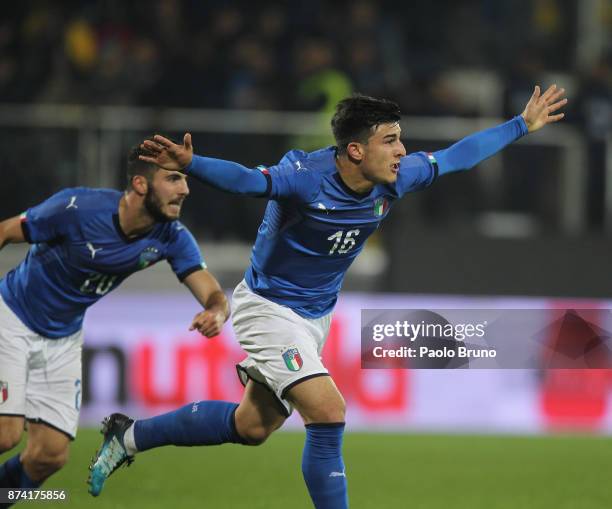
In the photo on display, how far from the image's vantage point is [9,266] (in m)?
11.3

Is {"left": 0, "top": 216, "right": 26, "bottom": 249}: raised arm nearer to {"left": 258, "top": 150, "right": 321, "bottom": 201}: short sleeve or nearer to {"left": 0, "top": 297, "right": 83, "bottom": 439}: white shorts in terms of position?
{"left": 0, "top": 297, "right": 83, "bottom": 439}: white shorts

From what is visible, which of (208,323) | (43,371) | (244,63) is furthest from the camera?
(244,63)

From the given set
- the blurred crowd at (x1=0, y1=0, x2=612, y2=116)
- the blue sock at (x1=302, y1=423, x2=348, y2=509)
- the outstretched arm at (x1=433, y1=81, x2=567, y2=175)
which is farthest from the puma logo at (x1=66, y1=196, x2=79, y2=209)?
the blurred crowd at (x1=0, y1=0, x2=612, y2=116)

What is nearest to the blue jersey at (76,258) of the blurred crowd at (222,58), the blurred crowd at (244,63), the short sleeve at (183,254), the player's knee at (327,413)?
the short sleeve at (183,254)

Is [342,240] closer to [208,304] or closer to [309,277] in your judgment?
[309,277]

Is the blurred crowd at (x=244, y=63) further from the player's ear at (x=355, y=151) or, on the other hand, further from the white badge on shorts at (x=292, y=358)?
the white badge on shorts at (x=292, y=358)

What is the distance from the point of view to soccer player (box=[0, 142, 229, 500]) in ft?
20.0

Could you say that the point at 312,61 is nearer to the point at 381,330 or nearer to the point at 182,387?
the point at 182,387

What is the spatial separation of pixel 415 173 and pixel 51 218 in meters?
1.91

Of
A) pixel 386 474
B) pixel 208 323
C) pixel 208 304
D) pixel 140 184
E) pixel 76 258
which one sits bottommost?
pixel 386 474

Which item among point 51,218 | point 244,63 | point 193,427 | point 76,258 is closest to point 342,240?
point 193,427

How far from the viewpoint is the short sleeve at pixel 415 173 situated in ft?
20.0

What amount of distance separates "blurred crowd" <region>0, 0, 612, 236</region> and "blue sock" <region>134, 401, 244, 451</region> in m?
5.43

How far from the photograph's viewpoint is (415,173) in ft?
20.2
